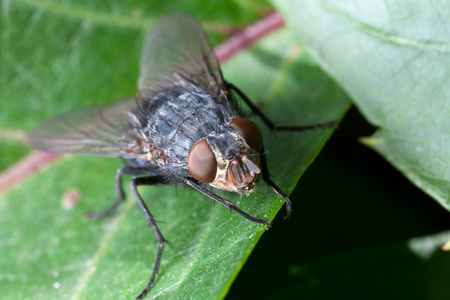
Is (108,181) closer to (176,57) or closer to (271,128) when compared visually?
(176,57)

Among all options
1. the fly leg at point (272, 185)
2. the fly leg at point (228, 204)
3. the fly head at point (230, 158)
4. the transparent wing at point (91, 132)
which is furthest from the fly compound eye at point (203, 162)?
the transparent wing at point (91, 132)

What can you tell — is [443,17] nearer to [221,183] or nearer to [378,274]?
[221,183]

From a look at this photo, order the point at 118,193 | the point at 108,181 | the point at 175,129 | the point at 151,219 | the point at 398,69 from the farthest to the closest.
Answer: the point at 108,181
the point at 118,193
the point at 151,219
the point at 175,129
the point at 398,69

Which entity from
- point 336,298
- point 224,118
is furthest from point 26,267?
point 336,298

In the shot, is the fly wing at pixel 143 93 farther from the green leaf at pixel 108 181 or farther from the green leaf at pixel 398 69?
the green leaf at pixel 398 69

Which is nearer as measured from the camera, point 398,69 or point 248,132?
point 248,132

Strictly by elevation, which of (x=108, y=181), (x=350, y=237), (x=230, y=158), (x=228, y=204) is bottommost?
(x=350, y=237)

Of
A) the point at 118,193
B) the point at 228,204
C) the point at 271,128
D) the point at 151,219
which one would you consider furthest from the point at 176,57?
the point at 228,204

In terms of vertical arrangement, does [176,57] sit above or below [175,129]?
above
